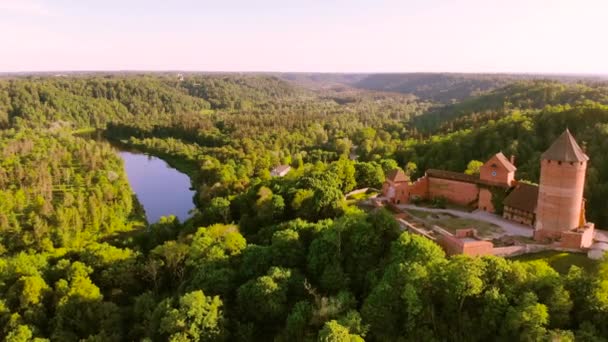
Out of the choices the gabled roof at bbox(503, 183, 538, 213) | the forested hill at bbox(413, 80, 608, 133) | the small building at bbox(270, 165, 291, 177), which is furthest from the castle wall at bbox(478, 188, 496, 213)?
the forested hill at bbox(413, 80, 608, 133)

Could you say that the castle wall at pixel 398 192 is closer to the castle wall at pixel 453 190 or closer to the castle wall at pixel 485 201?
the castle wall at pixel 453 190

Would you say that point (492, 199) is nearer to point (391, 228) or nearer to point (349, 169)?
point (391, 228)

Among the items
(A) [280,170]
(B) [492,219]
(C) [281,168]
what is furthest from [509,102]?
(B) [492,219]

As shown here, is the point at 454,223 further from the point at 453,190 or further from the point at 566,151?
the point at 566,151

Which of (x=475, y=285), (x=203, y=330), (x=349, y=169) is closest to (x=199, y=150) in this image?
(x=349, y=169)

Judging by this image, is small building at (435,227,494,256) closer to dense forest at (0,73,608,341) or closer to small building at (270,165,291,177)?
dense forest at (0,73,608,341)
